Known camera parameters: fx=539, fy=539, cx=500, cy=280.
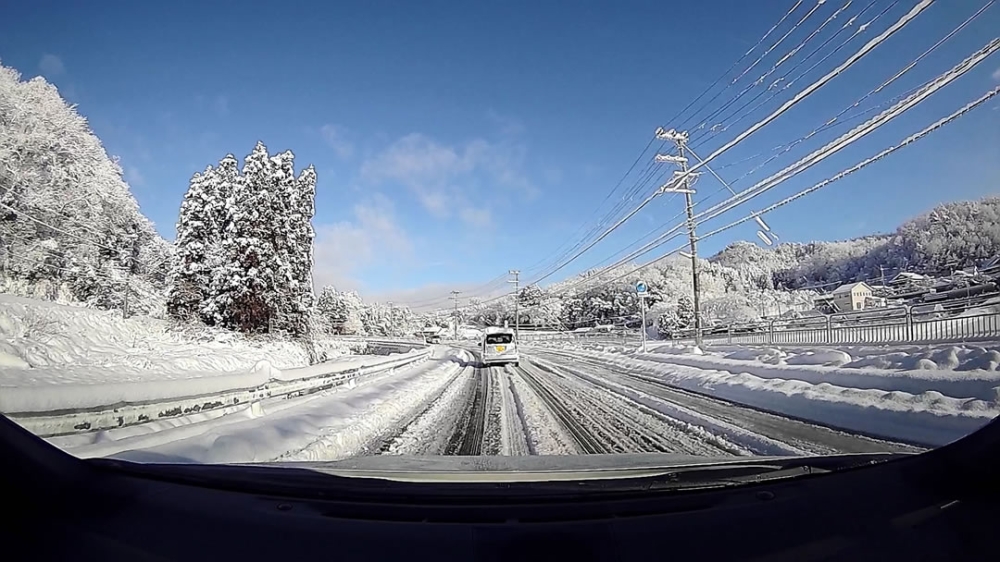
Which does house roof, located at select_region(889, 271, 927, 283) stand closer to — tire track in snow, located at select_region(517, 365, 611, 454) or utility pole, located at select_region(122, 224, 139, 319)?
tire track in snow, located at select_region(517, 365, 611, 454)

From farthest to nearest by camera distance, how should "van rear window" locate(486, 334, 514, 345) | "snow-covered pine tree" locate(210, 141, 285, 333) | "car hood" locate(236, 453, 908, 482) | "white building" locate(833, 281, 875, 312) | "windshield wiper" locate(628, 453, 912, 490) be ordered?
"van rear window" locate(486, 334, 514, 345), "snow-covered pine tree" locate(210, 141, 285, 333), "white building" locate(833, 281, 875, 312), "car hood" locate(236, 453, 908, 482), "windshield wiper" locate(628, 453, 912, 490)

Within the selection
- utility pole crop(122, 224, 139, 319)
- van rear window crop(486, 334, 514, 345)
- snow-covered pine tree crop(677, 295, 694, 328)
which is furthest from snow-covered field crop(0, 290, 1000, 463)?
snow-covered pine tree crop(677, 295, 694, 328)

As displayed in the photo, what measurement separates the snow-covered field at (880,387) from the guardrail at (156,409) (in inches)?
190

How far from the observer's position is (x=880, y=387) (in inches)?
261

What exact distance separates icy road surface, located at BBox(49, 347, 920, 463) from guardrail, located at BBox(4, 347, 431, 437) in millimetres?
71

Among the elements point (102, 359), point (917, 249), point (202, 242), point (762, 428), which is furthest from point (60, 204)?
point (762, 428)

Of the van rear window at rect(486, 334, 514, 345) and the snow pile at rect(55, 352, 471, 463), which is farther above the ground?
the van rear window at rect(486, 334, 514, 345)

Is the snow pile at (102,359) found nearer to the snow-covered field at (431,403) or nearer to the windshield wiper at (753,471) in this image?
the snow-covered field at (431,403)

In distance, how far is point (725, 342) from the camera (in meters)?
27.5

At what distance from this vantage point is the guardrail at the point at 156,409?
2775mm

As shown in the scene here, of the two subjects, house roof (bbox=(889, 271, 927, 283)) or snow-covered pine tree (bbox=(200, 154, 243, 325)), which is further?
snow-covered pine tree (bbox=(200, 154, 243, 325))

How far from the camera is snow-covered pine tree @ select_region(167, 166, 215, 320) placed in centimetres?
429

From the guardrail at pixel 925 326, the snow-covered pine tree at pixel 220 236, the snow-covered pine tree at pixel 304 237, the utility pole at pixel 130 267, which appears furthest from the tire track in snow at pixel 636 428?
the utility pole at pixel 130 267

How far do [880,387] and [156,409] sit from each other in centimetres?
778
